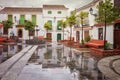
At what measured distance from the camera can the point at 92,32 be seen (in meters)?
37.5

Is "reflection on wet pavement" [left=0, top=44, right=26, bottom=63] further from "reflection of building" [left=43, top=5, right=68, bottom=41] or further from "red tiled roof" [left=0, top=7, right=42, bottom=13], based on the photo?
"red tiled roof" [left=0, top=7, right=42, bottom=13]

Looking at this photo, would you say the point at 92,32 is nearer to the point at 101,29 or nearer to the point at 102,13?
the point at 101,29

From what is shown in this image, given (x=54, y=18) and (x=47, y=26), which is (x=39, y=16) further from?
(x=47, y=26)

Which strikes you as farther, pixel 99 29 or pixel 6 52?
pixel 99 29

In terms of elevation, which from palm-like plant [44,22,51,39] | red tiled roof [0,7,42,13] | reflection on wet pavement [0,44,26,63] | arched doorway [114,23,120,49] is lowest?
reflection on wet pavement [0,44,26,63]

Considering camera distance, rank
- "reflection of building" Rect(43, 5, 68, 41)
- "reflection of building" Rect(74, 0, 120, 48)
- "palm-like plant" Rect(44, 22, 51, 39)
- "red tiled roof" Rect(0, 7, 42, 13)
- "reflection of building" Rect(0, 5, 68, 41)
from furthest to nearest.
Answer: "reflection of building" Rect(43, 5, 68, 41) < "red tiled roof" Rect(0, 7, 42, 13) < "reflection of building" Rect(0, 5, 68, 41) < "palm-like plant" Rect(44, 22, 51, 39) < "reflection of building" Rect(74, 0, 120, 48)

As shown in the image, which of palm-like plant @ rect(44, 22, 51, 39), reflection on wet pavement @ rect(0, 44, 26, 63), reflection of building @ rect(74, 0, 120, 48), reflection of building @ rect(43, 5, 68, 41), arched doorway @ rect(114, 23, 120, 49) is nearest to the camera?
reflection on wet pavement @ rect(0, 44, 26, 63)

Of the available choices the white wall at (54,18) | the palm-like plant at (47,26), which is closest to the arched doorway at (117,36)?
the palm-like plant at (47,26)

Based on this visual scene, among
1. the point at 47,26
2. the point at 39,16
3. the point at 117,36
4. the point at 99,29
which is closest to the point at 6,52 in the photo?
the point at 117,36

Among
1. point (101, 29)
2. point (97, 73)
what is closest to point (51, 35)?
point (101, 29)

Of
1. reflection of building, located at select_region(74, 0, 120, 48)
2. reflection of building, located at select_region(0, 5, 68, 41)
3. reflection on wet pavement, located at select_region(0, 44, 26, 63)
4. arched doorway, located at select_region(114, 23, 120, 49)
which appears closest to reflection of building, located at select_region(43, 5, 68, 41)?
reflection of building, located at select_region(0, 5, 68, 41)

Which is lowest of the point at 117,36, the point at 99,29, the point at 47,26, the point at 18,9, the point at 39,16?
the point at 117,36

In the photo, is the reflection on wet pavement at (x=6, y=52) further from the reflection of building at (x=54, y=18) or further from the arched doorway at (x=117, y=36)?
the reflection of building at (x=54, y=18)

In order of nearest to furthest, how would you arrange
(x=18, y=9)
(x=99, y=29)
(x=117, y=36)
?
1. (x=117, y=36)
2. (x=99, y=29)
3. (x=18, y=9)
